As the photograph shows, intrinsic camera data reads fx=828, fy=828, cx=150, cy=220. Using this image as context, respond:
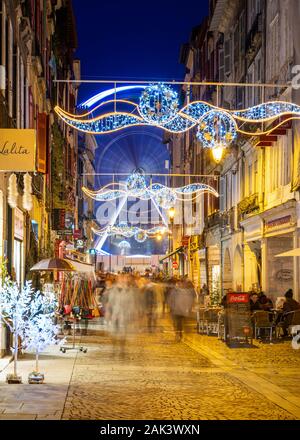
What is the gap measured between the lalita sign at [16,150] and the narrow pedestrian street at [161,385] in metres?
4.00

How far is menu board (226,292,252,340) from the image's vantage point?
878 inches

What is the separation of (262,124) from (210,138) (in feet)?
24.7

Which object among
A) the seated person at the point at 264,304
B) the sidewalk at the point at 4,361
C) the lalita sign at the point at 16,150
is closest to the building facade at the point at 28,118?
the lalita sign at the point at 16,150

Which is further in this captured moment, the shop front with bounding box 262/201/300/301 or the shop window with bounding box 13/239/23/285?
the shop front with bounding box 262/201/300/301

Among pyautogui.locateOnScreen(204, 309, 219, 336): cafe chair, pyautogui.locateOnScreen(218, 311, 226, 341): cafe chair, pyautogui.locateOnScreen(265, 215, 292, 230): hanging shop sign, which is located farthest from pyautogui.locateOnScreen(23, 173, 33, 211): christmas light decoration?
pyautogui.locateOnScreen(265, 215, 292, 230): hanging shop sign

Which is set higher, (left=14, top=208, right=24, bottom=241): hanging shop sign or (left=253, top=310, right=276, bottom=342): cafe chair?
(left=14, top=208, right=24, bottom=241): hanging shop sign

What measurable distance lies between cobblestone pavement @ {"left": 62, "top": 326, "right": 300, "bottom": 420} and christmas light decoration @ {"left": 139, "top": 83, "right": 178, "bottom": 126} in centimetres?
567

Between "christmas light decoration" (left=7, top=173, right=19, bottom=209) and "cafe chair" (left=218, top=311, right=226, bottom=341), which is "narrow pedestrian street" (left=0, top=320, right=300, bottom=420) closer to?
"cafe chair" (left=218, top=311, right=226, bottom=341)

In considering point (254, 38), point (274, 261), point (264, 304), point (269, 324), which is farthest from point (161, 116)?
point (254, 38)

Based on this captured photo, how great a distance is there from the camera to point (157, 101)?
1920cm

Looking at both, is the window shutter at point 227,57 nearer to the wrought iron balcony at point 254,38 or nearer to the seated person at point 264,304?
the wrought iron balcony at point 254,38

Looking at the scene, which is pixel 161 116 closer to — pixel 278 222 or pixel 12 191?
pixel 12 191
